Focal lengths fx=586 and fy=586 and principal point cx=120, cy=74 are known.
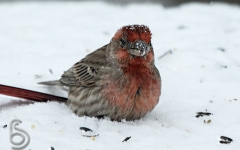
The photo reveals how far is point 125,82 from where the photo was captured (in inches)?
233

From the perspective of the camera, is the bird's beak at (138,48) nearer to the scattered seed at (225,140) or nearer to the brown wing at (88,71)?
the brown wing at (88,71)

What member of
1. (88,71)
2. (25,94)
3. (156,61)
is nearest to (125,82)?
(88,71)

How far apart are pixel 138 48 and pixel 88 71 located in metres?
0.78

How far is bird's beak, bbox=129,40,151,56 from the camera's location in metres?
5.89

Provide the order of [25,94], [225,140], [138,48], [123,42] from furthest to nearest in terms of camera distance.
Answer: [25,94] < [123,42] < [138,48] < [225,140]

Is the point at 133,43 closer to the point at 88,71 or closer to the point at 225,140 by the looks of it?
the point at 88,71

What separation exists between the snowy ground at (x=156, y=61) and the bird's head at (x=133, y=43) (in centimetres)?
69

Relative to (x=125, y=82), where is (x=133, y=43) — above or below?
above

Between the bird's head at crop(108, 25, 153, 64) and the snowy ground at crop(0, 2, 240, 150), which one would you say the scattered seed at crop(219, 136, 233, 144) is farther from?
the bird's head at crop(108, 25, 153, 64)

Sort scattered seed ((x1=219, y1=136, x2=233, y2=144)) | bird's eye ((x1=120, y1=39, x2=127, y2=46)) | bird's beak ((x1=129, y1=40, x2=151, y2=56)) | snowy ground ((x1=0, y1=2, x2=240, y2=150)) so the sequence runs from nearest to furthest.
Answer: scattered seed ((x1=219, y1=136, x2=233, y2=144))
snowy ground ((x1=0, y1=2, x2=240, y2=150))
bird's beak ((x1=129, y1=40, x2=151, y2=56))
bird's eye ((x1=120, y1=39, x2=127, y2=46))

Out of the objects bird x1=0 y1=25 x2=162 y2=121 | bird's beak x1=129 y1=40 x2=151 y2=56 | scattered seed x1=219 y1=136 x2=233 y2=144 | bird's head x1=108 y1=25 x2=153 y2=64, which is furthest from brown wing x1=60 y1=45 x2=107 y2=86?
scattered seed x1=219 y1=136 x2=233 y2=144

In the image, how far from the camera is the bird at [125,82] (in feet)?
19.3

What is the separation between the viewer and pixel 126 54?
19.6ft

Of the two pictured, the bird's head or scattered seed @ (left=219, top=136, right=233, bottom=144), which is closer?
scattered seed @ (left=219, top=136, right=233, bottom=144)
